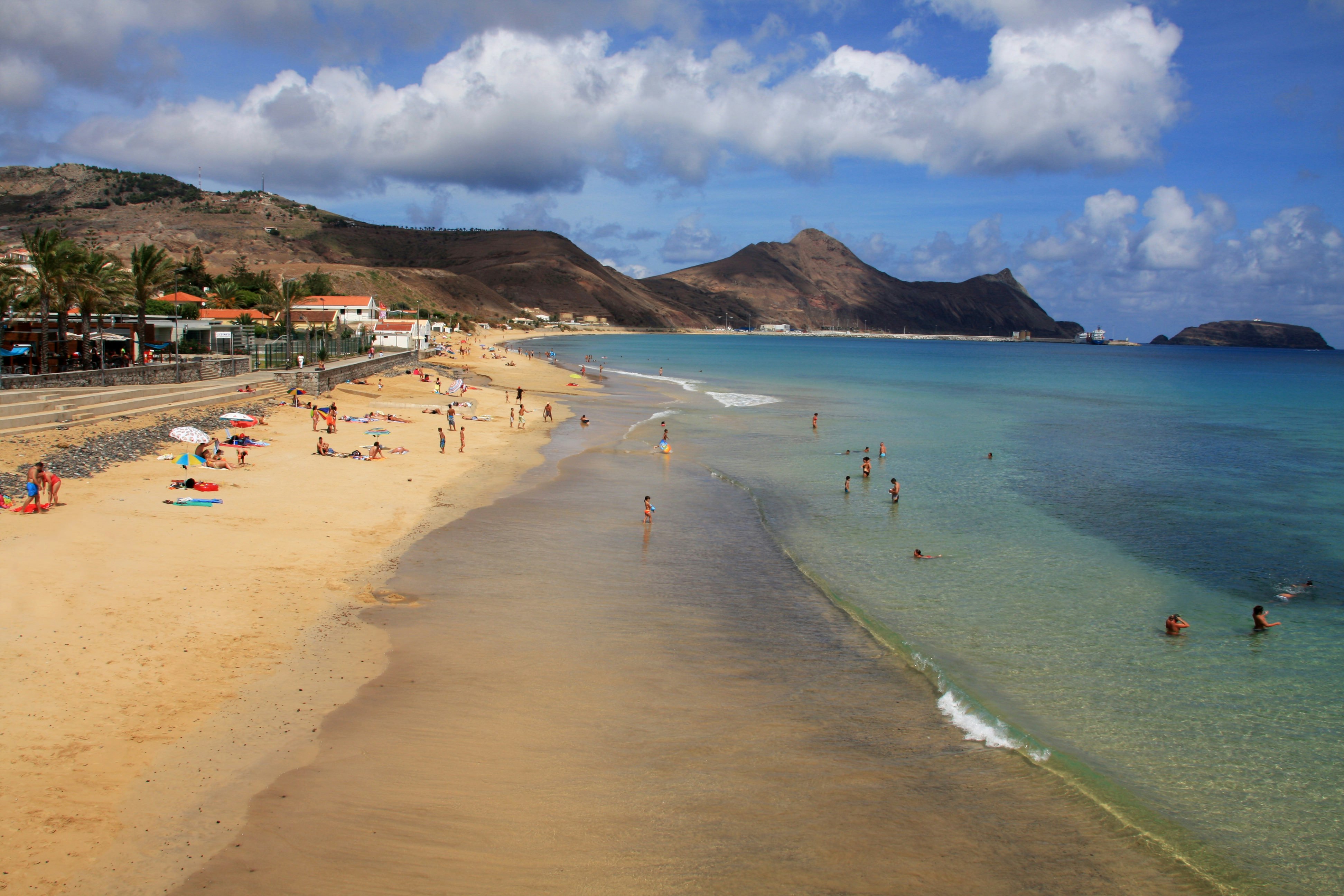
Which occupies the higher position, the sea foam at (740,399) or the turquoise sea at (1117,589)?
the sea foam at (740,399)

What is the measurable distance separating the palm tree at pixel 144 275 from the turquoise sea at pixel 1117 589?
22126mm

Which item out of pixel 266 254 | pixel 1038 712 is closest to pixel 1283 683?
pixel 1038 712

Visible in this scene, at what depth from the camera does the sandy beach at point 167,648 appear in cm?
662

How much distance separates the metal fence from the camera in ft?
150

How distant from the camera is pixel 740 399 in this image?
54.5 meters

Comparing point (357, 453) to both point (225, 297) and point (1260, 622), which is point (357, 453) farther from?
point (225, 297)

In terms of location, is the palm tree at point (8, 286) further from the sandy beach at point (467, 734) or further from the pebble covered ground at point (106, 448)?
the sandy beach at point (467, 734)

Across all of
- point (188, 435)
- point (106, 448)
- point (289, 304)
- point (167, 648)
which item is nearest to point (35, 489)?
point (106, 448)

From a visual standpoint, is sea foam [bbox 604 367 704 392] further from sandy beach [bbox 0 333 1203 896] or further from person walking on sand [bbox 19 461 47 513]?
sandy beach [bbox 0 333 1203 896]

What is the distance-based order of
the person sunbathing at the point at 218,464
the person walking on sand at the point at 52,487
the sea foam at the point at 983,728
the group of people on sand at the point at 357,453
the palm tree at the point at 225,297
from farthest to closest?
the palm tree at the point at 225,297
the group of people on sand at the point at 357,453
the person sunbathing at the point at 218,464
the person walking on sand at the point at 52,487
the sea foam at the point at 983,728

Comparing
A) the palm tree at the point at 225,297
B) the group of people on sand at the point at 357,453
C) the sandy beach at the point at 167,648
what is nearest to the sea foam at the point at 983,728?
the sandy beach at the point at 167,648

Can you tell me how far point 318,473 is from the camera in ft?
70.9

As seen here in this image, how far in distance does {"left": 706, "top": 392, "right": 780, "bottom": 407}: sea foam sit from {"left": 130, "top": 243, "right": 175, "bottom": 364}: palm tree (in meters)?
30.6

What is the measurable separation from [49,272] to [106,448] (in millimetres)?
16618
